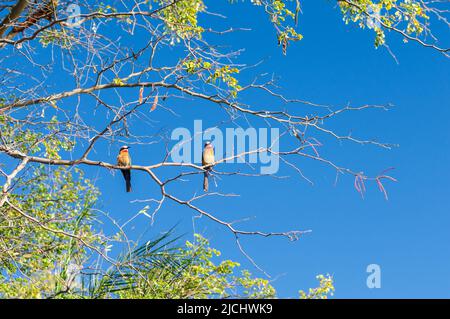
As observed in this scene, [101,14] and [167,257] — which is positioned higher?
[101,14]

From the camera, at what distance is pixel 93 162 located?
7.38 metres

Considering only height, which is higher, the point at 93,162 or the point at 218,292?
the point at 93,162

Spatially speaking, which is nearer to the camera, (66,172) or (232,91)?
(232,91)

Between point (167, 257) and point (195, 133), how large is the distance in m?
1.85

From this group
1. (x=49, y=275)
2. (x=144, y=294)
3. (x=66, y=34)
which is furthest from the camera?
(x=66, y=34)

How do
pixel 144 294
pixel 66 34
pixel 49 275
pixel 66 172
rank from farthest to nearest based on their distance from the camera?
pixel 66 172, pixel 66 34, pixel 144 294, pixel 49 275

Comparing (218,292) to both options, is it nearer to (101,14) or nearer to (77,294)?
(77,294)

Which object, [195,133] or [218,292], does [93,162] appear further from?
[218,292]

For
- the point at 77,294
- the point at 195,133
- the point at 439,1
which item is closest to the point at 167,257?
the point at 77,294

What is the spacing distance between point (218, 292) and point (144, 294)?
1.23 meters
